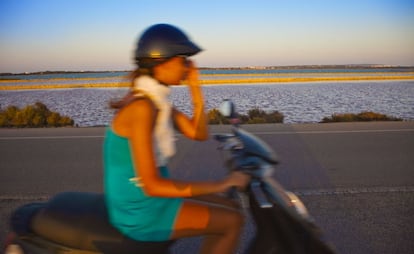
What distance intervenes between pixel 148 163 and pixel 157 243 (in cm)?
41

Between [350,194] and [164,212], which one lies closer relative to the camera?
[164,212]

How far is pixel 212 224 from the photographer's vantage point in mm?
2143

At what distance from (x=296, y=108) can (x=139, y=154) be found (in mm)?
18798

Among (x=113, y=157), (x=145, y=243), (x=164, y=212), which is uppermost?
(x=113, y=157)

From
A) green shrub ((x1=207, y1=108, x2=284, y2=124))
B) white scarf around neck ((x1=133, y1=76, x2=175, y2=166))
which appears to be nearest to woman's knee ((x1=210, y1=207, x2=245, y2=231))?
white scarf around neck ((x1=133, y1=76, x2=175, y2=166))

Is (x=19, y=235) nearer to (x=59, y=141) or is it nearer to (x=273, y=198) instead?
(x=273, y=198)

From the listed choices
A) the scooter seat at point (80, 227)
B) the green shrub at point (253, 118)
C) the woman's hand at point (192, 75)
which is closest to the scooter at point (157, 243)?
the scooter seat at point (80, 227)

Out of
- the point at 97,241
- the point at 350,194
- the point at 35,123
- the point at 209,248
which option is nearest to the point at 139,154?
the point at 97,241

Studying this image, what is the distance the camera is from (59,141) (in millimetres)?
8648

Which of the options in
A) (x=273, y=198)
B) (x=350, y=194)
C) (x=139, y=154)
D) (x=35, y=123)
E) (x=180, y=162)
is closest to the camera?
(x=139, y=154)

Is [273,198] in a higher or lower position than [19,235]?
higher

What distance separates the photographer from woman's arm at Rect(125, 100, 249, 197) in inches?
78.6

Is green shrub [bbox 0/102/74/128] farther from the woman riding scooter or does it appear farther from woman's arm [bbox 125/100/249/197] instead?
woman's arm [bbox 125/100/249/197]

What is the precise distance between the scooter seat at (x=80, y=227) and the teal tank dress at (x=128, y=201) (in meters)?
0.05
